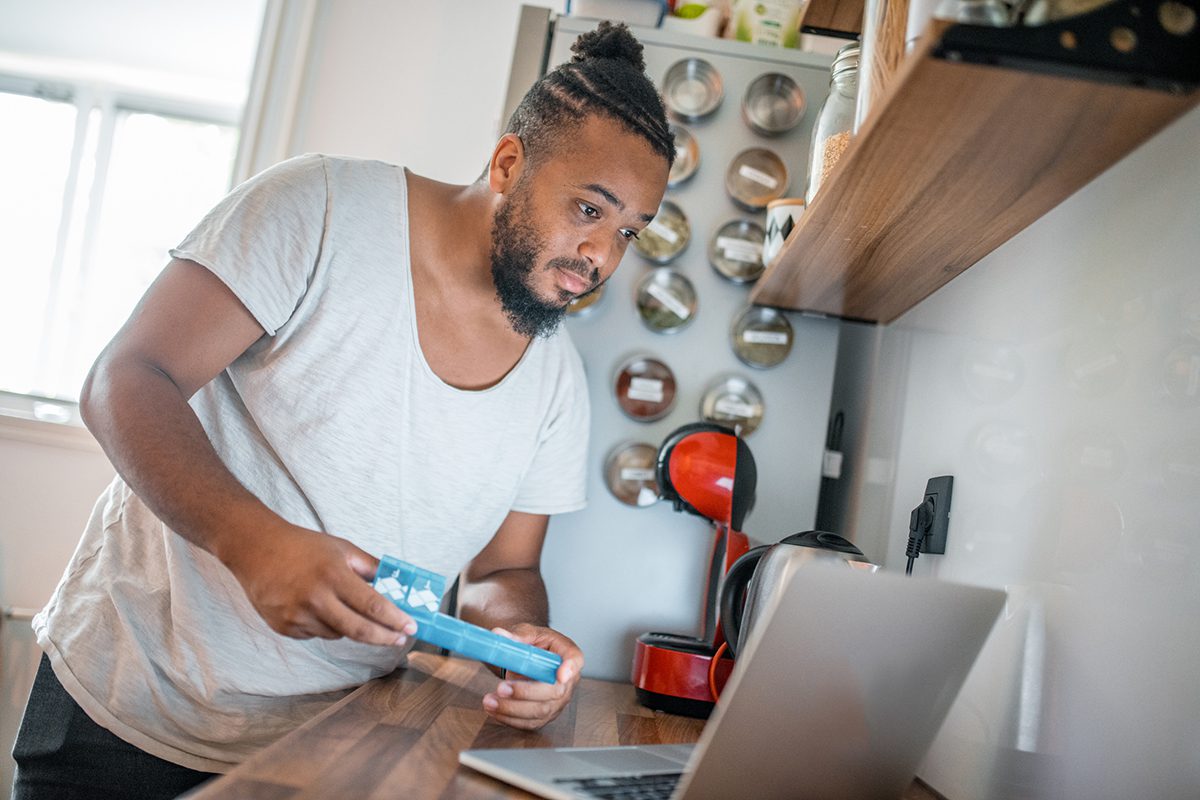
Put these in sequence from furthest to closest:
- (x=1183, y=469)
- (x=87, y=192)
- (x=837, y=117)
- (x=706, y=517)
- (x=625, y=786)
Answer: (x=87, y=192) → (x=706, y=517) → (x=837, y=117) → (x=625, y=786) → (x=1183, y=469)

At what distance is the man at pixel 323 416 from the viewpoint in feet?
3.21

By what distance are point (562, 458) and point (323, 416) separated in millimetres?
379

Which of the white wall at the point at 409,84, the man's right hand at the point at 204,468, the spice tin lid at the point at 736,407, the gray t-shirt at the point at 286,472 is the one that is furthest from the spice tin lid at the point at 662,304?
the white wall at the point at 409,84

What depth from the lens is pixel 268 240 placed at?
3.47ft

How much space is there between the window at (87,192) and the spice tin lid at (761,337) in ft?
5.50

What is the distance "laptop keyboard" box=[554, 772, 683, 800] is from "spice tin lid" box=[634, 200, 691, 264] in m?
0.89

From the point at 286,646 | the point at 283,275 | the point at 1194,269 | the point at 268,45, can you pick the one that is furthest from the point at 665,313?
the point at 268,45

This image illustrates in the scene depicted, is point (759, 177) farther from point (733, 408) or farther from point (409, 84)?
point (409, 84)

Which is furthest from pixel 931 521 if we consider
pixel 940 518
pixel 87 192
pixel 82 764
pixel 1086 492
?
pixel 87 192

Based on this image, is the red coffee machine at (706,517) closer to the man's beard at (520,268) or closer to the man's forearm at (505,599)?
the man's forearm at (505,599)

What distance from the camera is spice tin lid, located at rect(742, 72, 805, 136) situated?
1521 mm

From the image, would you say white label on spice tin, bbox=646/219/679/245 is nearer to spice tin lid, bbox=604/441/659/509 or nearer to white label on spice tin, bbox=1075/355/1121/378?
spice tin lid, bbox=604/441/659/509

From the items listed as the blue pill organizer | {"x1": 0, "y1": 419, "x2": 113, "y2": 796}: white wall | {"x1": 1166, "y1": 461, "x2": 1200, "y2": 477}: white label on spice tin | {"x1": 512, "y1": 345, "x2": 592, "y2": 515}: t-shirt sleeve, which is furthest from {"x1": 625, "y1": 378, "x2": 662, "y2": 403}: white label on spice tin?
{"x1": 0, "y1": 419, "x2": 113, "y2": 796}: white wall

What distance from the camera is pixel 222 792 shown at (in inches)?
23.6
